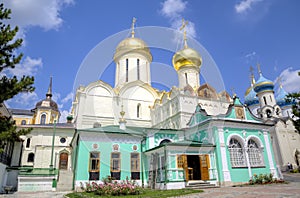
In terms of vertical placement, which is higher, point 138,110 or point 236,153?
point 138,110

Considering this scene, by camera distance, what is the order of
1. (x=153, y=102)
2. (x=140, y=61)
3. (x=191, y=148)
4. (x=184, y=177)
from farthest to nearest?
(x=140, y=61) < (x=153, y=102) < (x=191, y=148) < (x=184, y=177)

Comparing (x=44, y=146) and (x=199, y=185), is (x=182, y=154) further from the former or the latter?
(x=44, y=146)

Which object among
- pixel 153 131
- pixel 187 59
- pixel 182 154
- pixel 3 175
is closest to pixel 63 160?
pixel 3 175

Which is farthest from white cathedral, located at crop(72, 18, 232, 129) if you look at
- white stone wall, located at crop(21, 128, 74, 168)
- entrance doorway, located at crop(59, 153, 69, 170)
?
entrance doorway, located at crop(59, 153, 69, 170)

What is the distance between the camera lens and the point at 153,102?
2592cm

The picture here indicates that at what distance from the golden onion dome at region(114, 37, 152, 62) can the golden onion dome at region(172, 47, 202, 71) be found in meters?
4.05

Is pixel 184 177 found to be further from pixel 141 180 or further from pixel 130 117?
pixel 130 117

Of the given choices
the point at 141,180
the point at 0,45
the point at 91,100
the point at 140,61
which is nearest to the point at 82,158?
the point at 141,180

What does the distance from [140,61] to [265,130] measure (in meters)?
17.1

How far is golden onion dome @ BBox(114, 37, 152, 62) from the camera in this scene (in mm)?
28984

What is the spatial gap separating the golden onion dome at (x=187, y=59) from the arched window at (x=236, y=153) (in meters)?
13.4

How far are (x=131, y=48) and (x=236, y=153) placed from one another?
18649mm

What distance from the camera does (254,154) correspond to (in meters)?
16.4

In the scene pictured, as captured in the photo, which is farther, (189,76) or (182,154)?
(189,76)
